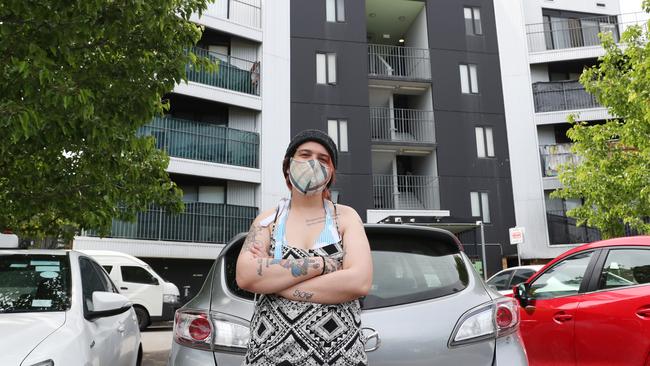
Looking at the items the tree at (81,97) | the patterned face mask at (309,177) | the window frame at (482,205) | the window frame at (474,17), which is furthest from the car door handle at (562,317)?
the window frame at (474,17)

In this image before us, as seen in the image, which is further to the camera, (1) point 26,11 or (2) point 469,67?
(2) point 469,67

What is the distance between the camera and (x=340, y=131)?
945 inches

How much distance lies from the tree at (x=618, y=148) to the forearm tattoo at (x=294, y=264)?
12395mm

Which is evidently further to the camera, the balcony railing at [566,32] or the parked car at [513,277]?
the balcony railing at [566,32]

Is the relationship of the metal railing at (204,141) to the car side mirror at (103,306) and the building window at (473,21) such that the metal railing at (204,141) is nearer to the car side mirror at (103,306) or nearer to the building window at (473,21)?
the building window at (473,21)

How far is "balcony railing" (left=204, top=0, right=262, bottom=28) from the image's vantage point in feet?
74.2

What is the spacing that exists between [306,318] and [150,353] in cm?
914

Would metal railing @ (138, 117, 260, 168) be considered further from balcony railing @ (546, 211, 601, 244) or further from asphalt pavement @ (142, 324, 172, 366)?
balcony railing @ (546, 211, 601, 244)

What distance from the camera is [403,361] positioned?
8.79ft

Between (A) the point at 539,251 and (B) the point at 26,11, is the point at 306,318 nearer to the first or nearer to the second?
(B) the point at 26,11

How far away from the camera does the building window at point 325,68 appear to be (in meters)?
24.4

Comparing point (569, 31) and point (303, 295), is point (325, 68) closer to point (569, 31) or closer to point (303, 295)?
point (569, 31)

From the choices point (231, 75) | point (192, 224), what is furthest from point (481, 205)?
point (192, 224)

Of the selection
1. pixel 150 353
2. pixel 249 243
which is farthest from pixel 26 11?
→ pixel 150 353
